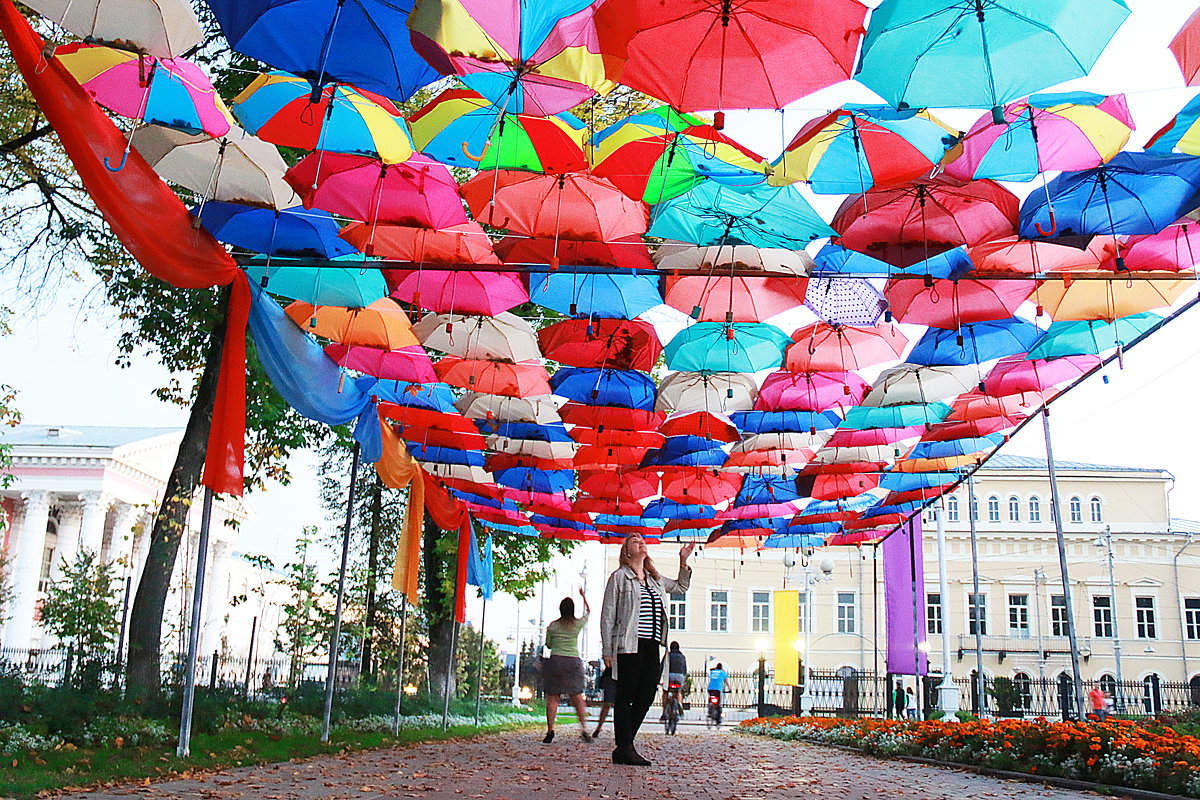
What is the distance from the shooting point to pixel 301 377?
8.99 metres

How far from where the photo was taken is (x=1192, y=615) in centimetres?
4147

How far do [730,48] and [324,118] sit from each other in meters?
2.88

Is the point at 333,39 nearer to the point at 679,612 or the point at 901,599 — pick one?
the point at 901,599

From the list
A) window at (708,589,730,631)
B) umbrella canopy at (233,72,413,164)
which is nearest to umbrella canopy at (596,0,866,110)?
umbrella canopy at (233,72,413,164)

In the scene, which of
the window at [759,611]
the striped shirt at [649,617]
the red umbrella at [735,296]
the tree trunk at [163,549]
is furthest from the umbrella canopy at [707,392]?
the window at [759,611]

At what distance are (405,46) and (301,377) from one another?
413cm

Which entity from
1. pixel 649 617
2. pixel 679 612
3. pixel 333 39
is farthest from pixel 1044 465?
pixel 333 39

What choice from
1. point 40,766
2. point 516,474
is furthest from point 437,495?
point 40,766

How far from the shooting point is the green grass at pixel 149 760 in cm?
570

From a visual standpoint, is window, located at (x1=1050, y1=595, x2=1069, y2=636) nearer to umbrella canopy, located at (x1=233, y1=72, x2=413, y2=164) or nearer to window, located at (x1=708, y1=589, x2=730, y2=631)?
window, located at (x1=708, y1=589, x2=730, y2=631)

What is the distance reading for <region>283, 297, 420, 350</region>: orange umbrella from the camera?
9430 millimetres

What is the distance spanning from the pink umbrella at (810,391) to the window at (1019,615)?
35.8 metres

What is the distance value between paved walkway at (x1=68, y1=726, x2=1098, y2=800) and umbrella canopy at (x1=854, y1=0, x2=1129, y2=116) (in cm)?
475

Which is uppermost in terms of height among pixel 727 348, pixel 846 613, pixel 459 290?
pixel 459 290
